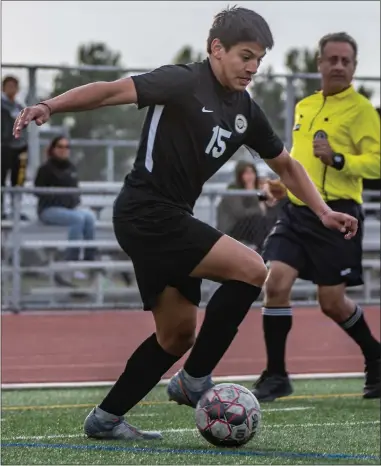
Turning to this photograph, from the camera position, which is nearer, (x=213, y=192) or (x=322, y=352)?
(x=322, y=352)

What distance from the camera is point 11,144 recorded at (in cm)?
1402

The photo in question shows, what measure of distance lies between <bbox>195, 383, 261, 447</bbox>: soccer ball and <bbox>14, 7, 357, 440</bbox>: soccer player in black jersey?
0.65 ft

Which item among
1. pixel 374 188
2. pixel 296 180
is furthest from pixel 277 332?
pixel 374 188

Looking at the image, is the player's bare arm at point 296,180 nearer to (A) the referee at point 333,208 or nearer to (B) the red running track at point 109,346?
(A) the referee at point 333,208

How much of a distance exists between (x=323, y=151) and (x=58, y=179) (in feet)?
22.4

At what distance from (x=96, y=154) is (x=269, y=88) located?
233cm

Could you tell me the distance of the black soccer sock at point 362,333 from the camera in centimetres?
812

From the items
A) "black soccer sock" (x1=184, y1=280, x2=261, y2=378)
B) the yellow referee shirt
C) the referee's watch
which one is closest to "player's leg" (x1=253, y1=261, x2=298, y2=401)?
the yellow referee shirt

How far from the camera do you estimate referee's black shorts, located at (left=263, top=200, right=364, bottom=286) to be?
7922mm

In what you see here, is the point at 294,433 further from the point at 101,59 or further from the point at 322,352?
the point at 101,59

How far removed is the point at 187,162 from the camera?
18.6ft

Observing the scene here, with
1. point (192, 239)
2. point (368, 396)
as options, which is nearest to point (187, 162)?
point (192, 239)

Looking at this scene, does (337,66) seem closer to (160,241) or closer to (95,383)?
(160,241)

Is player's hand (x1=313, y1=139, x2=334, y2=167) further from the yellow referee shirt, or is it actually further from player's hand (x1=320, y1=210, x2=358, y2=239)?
player's hand (x1=320, y1=210, x2=358, y2=239)
